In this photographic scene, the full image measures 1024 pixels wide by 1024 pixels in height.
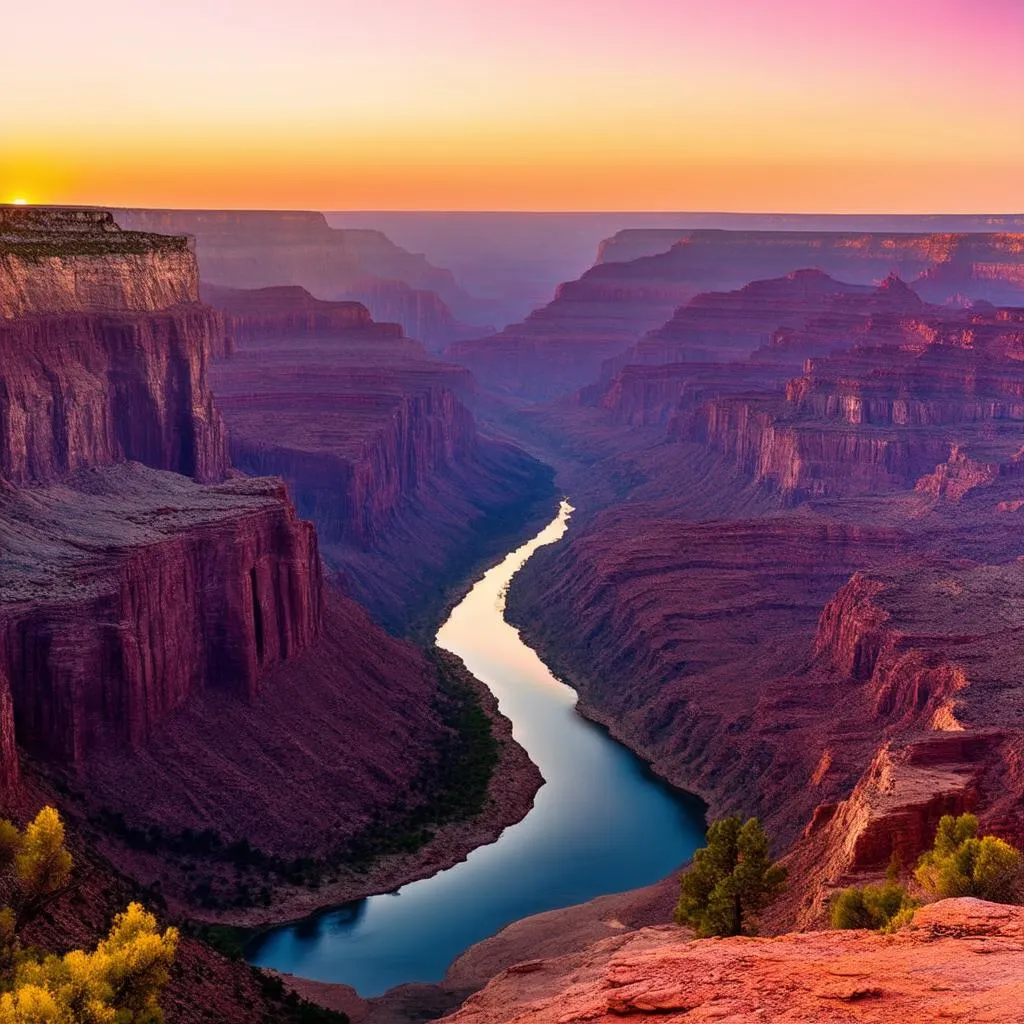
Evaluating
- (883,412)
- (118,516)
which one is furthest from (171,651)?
(883,412)

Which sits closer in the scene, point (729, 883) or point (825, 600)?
point (729, 883)

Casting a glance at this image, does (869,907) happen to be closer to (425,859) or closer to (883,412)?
(425,859)

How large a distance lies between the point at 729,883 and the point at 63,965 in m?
20.7

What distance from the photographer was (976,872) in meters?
40.2

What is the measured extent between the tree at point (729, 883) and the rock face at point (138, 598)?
25729 millimetres

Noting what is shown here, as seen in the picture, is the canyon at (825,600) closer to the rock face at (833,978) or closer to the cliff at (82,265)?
the rock face at (833,978)

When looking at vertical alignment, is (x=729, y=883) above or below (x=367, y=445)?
below

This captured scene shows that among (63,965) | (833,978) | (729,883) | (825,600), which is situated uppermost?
(833,978)

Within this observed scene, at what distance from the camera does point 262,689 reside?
7581 centimetres

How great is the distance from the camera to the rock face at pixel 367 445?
5025 inches

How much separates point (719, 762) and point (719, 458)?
8689 cm

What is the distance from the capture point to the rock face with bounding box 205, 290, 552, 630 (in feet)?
419

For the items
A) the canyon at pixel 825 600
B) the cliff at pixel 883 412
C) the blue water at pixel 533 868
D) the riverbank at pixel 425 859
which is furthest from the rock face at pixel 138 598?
the cliff at pixel 883 412

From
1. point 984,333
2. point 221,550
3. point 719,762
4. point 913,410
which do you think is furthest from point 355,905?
point 984,333
